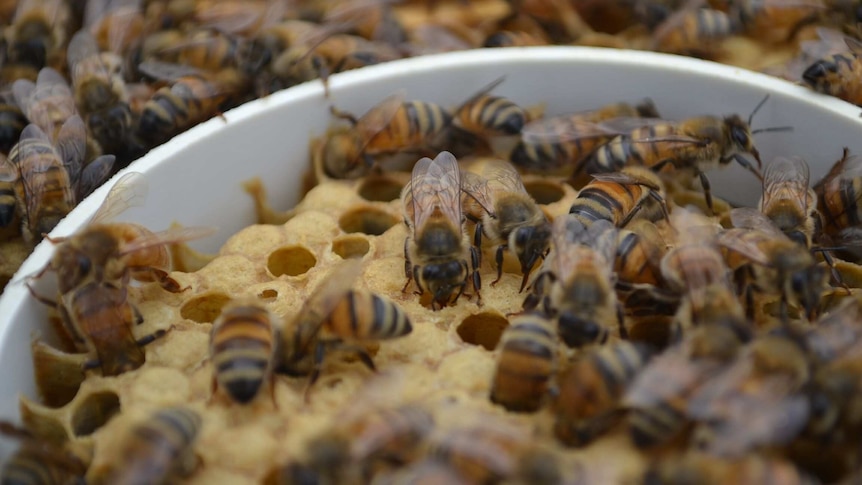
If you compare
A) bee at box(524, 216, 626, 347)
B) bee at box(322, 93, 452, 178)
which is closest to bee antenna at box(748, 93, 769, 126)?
bee at box(524, 216, 626, 347)

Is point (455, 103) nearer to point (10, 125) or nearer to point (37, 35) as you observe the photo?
point (10, 125)

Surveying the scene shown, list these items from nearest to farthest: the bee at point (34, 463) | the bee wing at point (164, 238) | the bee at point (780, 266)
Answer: the bee at point (34, 463) → the bee at point (780, 266) → the bee wing at point (164, 238)

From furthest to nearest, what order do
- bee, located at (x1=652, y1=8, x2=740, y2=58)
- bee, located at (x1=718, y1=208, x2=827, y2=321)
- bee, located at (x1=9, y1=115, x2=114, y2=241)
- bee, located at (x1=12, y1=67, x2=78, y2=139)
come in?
bee, located at (x1=652, y1=8, x2=740, y2=58)
bee, located at (x1=12, y1=67, x2=78, y2=139)
bee, located at (x1=9, y1=115, x2=114, y2=241)
bee, located at (x1=718, y1=208, x2=827, y2=321)

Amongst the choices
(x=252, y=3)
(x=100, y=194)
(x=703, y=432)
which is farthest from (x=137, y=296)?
(x=252, y=3)

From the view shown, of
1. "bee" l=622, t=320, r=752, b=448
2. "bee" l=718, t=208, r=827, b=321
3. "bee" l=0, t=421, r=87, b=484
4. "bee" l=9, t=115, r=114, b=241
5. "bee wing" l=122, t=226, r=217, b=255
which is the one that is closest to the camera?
"bee" l=622, t=320, r=752, b=448

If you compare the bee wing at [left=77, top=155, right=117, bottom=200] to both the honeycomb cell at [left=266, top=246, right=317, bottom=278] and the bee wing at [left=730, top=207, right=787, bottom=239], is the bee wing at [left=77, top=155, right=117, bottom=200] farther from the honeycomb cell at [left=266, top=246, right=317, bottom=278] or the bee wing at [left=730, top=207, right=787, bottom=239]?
the bee wing at [left=730, top=207, right=787, bottom=239]

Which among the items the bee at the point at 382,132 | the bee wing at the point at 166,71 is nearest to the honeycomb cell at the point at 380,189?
the bee at the point at 382,132

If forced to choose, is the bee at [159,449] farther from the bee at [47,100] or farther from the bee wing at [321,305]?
the bee at [47,100]
